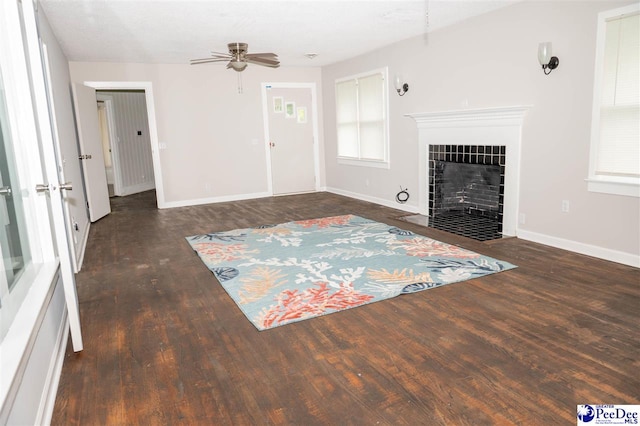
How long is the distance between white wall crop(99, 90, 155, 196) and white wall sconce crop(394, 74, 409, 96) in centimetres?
609

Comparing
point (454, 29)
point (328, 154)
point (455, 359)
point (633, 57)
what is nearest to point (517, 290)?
point (455, 359)

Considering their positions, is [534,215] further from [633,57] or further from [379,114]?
[379,114]

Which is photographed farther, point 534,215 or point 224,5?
point 534,215

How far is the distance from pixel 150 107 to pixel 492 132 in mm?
5343

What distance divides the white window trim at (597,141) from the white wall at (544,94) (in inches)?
1.8

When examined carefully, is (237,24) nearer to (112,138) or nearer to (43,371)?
(43,371)

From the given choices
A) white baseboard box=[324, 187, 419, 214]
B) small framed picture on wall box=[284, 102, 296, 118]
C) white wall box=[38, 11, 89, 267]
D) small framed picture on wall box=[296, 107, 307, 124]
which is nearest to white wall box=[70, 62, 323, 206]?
small framed picture on wall box=[284, 102, 296, 118]

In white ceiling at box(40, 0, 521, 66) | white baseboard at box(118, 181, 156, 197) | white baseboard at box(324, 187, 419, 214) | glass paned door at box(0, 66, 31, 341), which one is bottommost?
white baseboard at box(324, 187, 419, 214)

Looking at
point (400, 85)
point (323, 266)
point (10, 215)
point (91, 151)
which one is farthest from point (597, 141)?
point (91, 151)

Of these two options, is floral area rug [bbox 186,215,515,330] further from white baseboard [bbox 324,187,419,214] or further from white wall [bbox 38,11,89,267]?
white wall [bbox 38,11,89,267]

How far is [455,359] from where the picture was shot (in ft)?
7.46

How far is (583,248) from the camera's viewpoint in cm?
396

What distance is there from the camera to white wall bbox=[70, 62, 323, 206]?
7121mm

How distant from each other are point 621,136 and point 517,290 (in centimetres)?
168
